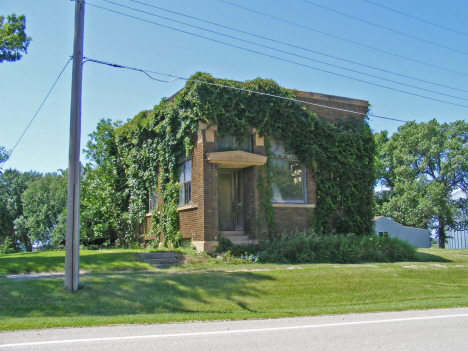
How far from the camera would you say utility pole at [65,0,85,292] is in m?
9.77

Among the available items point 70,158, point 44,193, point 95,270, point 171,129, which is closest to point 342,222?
point 171,129

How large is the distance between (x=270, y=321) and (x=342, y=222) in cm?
1098

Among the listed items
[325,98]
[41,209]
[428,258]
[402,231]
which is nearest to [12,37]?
[325,98]

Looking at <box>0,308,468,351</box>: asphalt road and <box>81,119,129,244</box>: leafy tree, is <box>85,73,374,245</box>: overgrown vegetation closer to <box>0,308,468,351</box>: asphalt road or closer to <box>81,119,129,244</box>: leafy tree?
<box>81,119,129,244</box>: leafy tree

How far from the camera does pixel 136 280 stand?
10.6 m

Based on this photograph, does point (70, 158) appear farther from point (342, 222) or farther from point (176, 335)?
point (342, 222)

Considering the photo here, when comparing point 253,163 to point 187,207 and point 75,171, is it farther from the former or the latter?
point 75,171

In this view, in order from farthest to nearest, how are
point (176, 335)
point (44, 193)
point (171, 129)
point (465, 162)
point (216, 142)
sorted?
point (44, 193)
point (465, 162)
point (171, 129)
point (216, 142)
point (176, 335)

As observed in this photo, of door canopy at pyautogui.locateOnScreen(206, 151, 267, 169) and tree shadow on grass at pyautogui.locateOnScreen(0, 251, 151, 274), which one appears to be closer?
tree shadow on grass at pyautogui.locateOnScreen(0, 251, 151, 274)

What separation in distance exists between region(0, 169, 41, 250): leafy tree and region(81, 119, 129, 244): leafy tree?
43021mm

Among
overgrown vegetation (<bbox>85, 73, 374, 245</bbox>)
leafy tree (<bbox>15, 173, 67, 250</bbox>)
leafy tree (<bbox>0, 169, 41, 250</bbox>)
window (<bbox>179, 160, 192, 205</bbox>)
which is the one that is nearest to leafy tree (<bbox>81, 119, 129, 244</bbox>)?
overgrown vegetation (<bbox>85, 73, 374, 245</bbox>)

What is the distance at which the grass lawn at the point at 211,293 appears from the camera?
861 centimetres

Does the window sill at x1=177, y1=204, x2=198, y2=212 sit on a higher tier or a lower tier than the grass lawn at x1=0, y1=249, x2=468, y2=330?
higher

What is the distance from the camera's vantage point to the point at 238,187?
1755 cm
